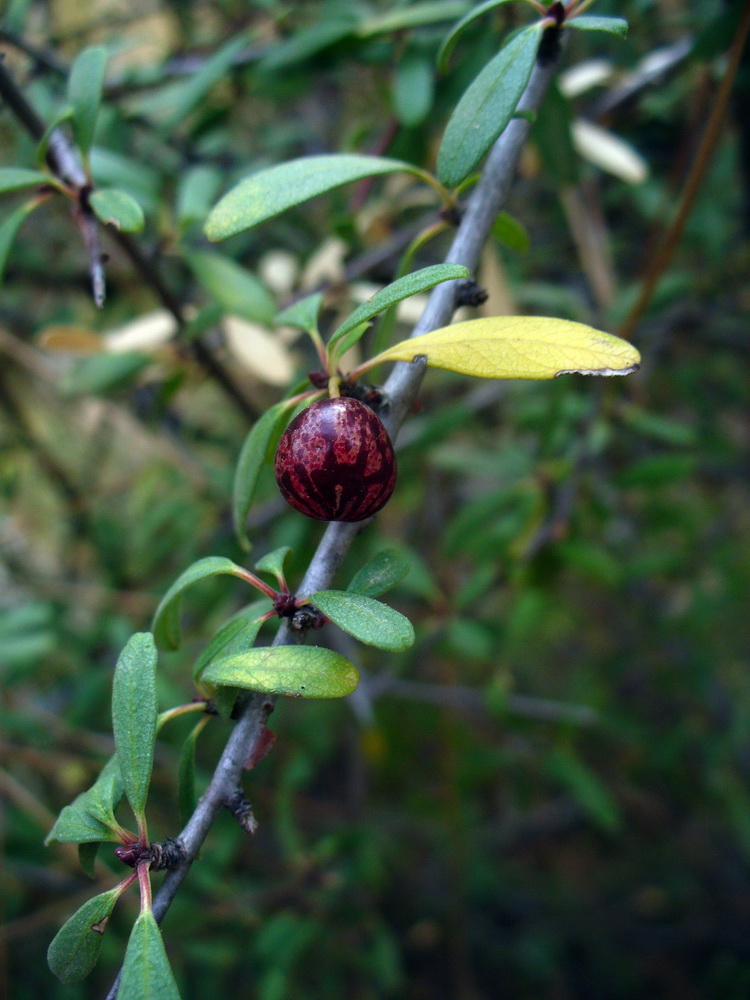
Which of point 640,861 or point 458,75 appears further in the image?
point 640,861

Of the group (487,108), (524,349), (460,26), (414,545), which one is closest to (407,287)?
(524,349)

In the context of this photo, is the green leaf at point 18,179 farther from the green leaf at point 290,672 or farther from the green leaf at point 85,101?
the green leaf at point 290,672

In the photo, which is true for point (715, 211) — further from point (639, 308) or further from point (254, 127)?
point (254, 127)

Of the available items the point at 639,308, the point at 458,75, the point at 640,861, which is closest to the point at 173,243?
the point at 458,75

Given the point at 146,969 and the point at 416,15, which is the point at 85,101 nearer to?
the point at 416,15

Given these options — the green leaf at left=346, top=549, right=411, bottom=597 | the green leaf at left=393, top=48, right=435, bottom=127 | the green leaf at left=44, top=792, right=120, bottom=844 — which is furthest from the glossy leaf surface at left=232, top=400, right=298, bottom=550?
the green leaf at left=393, top=48, right=435, bottom=127

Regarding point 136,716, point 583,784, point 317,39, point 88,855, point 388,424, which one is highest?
point 317,39

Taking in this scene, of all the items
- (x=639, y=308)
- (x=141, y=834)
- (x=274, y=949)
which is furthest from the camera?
(x=274, y=949)
